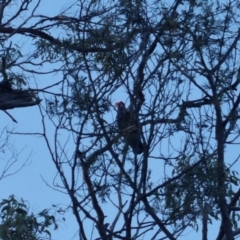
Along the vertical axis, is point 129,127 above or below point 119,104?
below

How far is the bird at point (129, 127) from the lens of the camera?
16.3ft

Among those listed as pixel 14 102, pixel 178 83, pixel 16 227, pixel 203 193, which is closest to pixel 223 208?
pixel 203 193

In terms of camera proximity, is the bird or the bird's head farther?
the bird's head

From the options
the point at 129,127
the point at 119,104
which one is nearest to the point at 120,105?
the point at 119,104

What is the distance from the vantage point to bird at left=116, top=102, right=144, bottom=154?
4.97 metres

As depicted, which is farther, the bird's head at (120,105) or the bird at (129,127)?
the bird's head at (120,105)

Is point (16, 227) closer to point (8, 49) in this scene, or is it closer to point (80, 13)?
point (80, 13)

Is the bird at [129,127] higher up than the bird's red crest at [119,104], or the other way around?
the bird's red crest at [119,104]

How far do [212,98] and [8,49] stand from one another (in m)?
4.39

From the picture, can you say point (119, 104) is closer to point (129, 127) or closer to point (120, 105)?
point (120, 105)

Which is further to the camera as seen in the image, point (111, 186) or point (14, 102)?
point (14, 102)

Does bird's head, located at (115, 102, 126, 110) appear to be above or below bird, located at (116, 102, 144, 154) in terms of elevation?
above

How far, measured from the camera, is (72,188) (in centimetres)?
506

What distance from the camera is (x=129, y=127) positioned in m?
5.19
